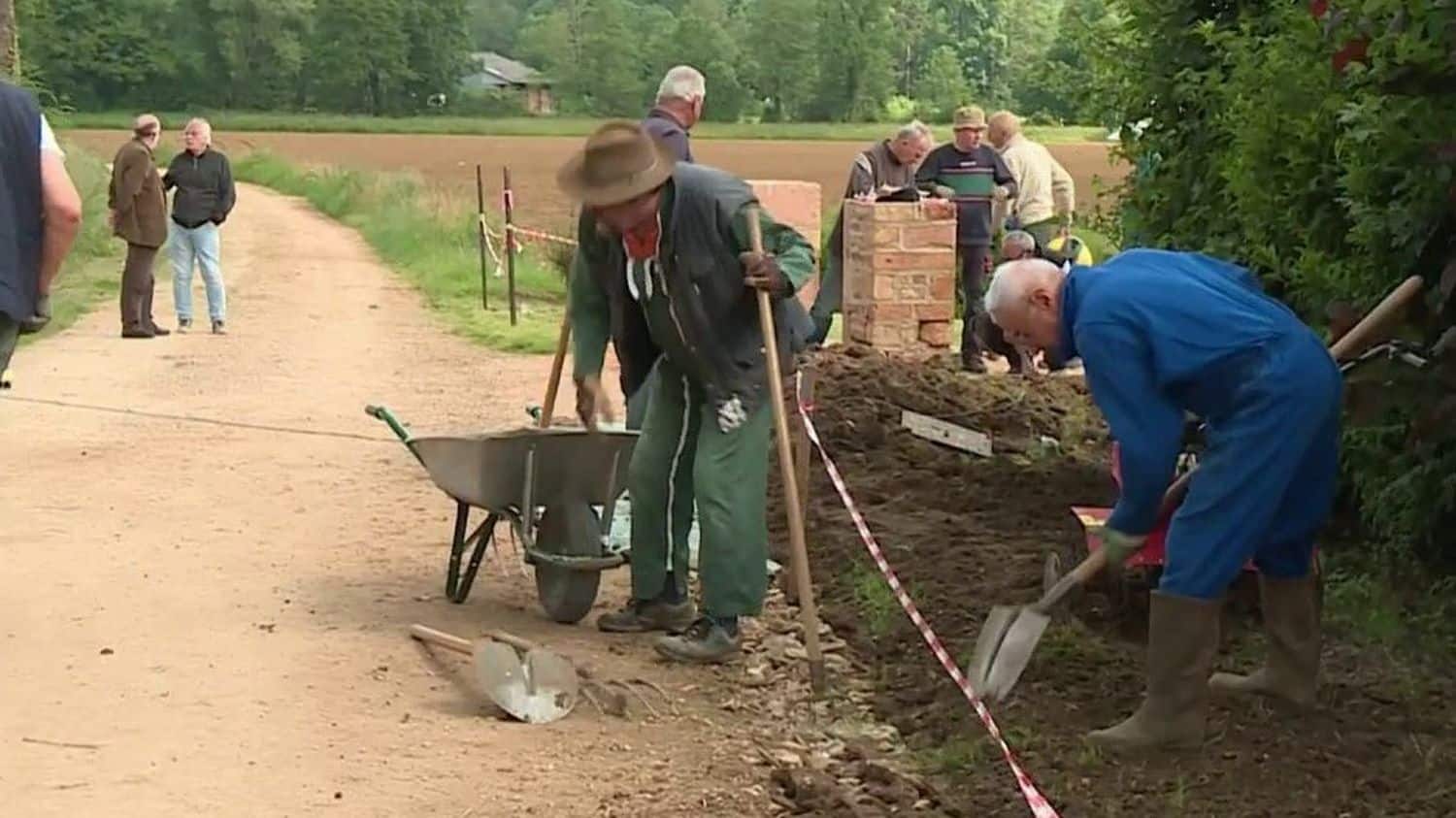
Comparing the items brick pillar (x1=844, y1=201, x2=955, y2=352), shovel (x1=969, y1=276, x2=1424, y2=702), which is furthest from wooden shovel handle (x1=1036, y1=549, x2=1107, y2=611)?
brick pillar (x1=844, y1=201, x2=955, y2=352)

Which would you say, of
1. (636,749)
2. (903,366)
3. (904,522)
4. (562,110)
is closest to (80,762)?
(636,749)

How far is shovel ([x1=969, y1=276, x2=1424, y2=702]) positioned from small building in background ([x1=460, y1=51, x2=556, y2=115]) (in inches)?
3903

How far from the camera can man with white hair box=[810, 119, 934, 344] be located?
49.6 ft

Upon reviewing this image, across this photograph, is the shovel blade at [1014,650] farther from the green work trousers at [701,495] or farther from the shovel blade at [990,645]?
the green work trousers at [701,495]

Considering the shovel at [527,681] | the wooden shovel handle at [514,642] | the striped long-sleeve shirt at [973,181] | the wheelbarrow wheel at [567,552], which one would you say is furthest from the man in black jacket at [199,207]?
the shovel at [527,681]

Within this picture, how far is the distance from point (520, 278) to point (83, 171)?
9713mm

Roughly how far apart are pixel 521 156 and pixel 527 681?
5598cm

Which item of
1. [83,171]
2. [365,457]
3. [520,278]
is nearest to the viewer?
[365,457]

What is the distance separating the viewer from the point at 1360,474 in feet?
25.4

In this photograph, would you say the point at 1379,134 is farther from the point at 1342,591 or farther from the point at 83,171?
the point at 83,171

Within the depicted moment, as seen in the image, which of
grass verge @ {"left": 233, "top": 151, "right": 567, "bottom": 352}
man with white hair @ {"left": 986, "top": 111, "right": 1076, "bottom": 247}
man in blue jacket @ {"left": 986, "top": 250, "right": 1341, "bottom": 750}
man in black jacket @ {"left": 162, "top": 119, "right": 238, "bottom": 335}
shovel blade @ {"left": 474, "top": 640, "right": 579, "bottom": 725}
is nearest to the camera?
man in blue jacket @ {"left": 986, "top": 250, "right": 1341, "bottom": 750}

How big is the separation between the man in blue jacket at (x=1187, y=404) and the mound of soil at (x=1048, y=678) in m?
0.27

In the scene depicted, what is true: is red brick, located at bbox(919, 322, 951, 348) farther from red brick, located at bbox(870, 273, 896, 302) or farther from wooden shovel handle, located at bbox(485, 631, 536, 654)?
wooden shovel handle, located at bbox(485, 631, 536, 654)

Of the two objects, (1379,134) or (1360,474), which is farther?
(1360,474)
